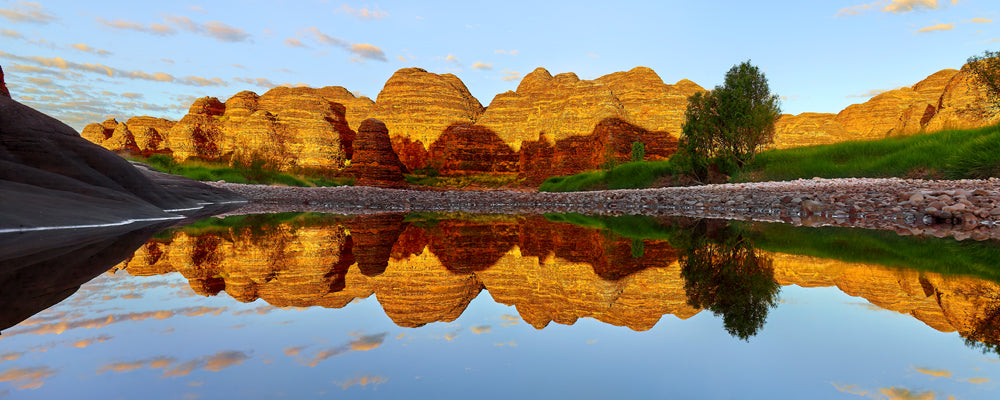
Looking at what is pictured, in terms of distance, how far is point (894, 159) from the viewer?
599 inches

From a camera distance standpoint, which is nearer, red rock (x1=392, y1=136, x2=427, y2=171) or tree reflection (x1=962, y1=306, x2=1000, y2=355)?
tree reflection (x1=962, y1=306, x2=1000, y2=355)

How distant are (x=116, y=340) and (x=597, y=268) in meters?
3.25

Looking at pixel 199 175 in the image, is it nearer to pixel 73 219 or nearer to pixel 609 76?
pixel 73 219

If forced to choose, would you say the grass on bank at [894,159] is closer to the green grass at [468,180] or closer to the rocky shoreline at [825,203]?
the rocky shoreline at [825,203]

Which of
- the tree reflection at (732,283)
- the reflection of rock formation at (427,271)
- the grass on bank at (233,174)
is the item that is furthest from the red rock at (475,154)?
the tree reflection at (732,283)

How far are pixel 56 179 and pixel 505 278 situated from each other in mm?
6661

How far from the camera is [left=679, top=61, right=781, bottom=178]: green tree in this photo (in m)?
19.5

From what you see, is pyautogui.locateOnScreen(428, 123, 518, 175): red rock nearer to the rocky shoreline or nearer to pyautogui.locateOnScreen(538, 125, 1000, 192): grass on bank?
pyautogui.locateOnScreen(538, 125, 1000, 192): grass on bank

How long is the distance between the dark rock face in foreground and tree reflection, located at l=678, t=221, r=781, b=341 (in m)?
6.66

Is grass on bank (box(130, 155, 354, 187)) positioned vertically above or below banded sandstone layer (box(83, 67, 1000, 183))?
below

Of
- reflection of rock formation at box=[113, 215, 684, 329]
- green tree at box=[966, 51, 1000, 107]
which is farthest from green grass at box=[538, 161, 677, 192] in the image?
reflection of rock formation at box=[113, 215, 684, 329]

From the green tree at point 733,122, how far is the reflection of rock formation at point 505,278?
54.2ft

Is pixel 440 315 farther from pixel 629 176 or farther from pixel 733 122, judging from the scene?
pixel 629 176

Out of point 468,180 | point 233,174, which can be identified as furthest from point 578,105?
point 233,174
